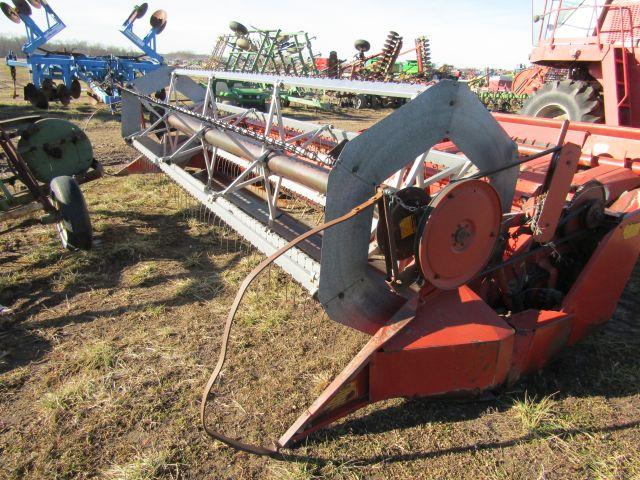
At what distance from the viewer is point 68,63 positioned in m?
13.2

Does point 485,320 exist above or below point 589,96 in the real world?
below

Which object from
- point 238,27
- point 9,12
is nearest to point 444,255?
point 238,27

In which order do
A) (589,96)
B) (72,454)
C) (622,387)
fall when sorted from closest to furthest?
1. (72,454)
2. (622,387)
3. (589,96)

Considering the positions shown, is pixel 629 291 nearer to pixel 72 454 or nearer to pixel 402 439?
pixel 402 439

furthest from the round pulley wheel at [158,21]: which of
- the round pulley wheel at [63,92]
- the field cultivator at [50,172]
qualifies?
the field cultivator at [50,172]

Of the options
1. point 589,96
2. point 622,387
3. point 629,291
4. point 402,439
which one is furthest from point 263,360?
point 589,96

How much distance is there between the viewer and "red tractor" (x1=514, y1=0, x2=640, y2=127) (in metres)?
5.21

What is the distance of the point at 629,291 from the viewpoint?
12.3 ft

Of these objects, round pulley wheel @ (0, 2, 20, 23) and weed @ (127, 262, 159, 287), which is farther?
round pulley wheel @ (0, 2, 20, 23)

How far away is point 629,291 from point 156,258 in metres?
4.35

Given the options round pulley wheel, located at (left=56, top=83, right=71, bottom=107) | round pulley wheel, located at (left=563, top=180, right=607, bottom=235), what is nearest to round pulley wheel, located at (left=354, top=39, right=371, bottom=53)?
round pulley wheel, located at (left=56, top=83, right=71, bottom=107)

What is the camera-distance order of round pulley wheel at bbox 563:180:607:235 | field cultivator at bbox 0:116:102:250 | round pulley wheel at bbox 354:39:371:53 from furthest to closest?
round pulley wheel at bbox 354:39:371:53
field cultivator at bbox 0:116:102:250
round pulley wheel at bbox 563:180:607:235

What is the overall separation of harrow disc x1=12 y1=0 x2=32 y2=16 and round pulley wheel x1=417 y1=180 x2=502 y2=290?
1568cm

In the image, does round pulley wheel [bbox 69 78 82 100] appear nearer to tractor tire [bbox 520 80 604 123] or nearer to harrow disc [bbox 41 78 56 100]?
harrow disc [bbox 41 78 56 100]
